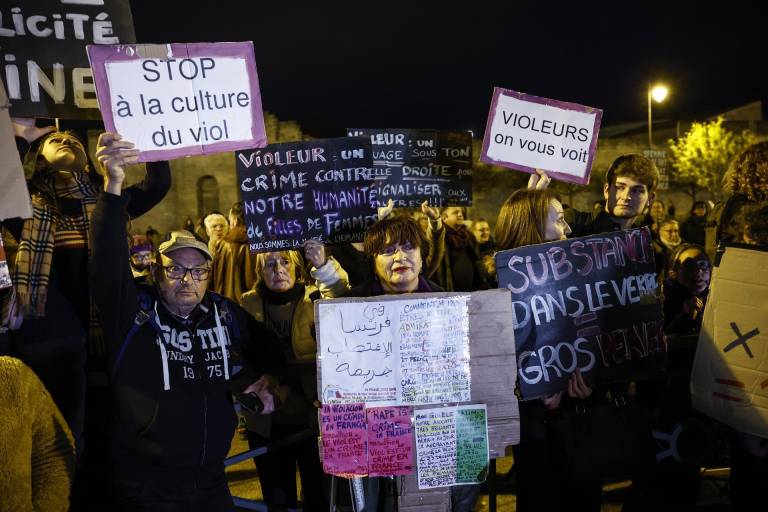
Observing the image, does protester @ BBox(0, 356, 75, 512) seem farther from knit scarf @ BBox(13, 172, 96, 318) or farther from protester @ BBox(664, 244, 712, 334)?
protester @ BBox(664, 244, 712, 334)

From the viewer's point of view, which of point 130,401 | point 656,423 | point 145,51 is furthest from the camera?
point 656,423

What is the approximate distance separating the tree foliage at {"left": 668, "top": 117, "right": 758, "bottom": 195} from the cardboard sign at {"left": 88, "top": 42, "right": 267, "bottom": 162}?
35.9 m

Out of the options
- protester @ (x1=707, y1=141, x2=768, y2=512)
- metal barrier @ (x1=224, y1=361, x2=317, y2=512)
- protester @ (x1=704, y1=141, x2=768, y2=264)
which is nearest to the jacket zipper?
metal barrier @ (x1=224, y1=361, x2=317, y2=512)

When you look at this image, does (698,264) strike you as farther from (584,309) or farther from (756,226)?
(584,309)

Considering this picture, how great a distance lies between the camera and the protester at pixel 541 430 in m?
3.35

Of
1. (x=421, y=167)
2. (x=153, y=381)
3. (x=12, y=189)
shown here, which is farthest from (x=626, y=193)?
(x=12, y=189)

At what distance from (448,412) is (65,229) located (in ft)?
7.45

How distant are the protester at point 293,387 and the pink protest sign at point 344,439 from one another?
0.66 m

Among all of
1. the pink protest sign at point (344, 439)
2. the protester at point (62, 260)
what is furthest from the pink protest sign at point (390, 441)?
the protester at point (62, 260)

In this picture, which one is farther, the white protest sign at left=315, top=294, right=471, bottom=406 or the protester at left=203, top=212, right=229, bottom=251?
the protester at left=203, top=212, right=229, bottom=251

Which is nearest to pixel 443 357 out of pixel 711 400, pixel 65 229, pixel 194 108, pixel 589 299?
pixel 589 299

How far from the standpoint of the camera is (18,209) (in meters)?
2.80

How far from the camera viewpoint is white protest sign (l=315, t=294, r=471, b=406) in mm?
2719

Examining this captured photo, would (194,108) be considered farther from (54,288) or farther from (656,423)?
(656,423)
